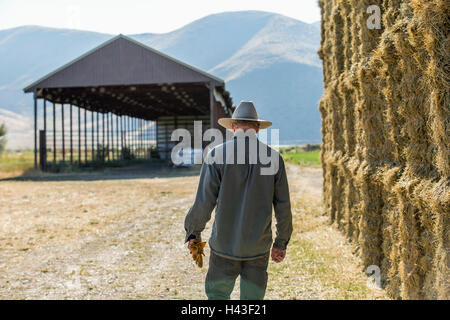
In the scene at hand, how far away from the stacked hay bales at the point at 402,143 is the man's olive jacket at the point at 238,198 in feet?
4.50

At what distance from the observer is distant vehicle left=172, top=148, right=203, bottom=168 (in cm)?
2918

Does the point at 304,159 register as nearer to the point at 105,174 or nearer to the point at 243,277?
the point at 105,174

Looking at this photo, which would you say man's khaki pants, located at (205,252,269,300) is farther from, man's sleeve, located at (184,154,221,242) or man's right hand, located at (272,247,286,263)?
man's sleeve, located at (184,154,221,242)

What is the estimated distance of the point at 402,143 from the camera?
5.02 metres

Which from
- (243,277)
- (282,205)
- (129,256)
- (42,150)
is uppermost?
(282,205)

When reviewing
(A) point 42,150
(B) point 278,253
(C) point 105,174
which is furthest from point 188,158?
(B) point 278,253

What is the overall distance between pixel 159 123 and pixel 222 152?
42723 millimetres

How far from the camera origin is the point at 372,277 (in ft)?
19.5

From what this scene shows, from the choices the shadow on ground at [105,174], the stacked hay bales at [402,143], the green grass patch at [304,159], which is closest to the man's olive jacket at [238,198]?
the stacked hay bales at [402,143]

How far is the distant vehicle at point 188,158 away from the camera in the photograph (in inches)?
1149

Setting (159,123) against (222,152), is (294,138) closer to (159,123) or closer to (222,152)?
(159,123)

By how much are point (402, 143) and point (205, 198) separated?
7.94 ft

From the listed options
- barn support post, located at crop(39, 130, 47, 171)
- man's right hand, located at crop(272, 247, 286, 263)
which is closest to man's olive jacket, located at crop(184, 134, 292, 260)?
man's right hand, located at crop(272, 247, 286, 263)
